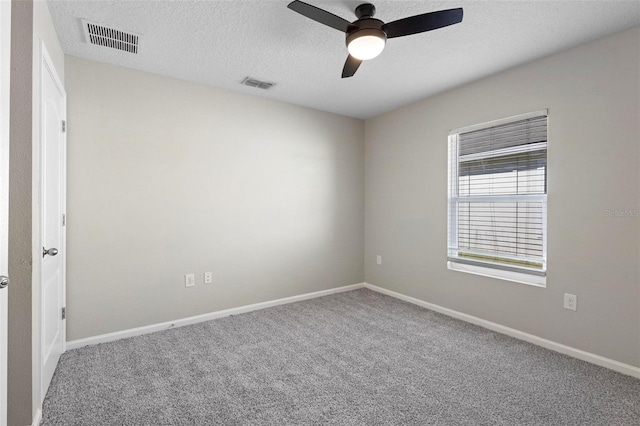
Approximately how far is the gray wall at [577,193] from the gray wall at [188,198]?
1500mm

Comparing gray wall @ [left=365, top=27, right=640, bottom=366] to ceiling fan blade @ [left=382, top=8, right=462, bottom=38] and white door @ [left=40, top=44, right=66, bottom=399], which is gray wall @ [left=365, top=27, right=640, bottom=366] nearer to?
ceiling fan blade @ [left=382, top=8, right=462, bottom=38]

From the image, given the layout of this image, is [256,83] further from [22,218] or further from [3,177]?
[3,177]

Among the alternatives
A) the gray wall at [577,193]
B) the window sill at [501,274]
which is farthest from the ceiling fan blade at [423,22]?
→ the window sill at [501,274]

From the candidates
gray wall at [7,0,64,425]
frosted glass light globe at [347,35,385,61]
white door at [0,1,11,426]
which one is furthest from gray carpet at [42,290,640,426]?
frosted glass light globe at [347,35,385,61]

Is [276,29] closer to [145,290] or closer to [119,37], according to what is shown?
[119,37]

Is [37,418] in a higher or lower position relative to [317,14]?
lower

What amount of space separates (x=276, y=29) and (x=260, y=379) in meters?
2.45

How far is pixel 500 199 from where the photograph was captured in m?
3.17

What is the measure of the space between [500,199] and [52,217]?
12.0 ft

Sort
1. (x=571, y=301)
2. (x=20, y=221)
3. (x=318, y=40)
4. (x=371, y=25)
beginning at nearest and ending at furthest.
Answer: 1. (x=20, y=221)
2. (x=371, y=25)
3. (x=318, y=40)
4. (x=571, y=301)

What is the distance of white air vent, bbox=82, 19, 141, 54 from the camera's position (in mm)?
2335

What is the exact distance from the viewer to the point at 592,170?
2.52 meters

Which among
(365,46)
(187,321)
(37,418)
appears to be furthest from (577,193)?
(37,418)

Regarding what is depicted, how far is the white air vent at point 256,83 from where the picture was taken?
3289 mm
